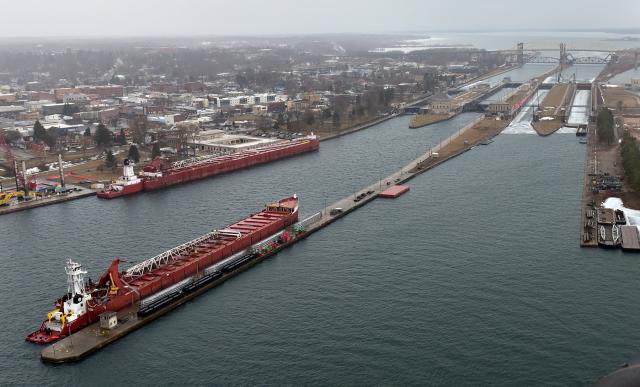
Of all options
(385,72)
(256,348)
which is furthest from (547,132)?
(385,72)

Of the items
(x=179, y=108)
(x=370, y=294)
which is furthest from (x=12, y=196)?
(x=179, y=108)

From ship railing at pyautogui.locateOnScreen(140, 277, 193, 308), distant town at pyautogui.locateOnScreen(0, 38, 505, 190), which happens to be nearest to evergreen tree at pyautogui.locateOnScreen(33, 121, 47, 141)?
distant town at pyautogui.locateOnScreen(0, 38, 505, 190)

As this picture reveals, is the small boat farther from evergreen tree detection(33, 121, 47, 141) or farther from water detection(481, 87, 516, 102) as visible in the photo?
water detection(481, 87, 516, 102)

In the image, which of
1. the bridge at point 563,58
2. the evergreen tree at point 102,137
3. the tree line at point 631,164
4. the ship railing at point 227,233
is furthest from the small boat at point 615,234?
the bridge at point 563,58

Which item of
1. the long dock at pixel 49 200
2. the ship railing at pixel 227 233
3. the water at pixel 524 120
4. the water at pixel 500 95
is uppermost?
the water at pixel 500 95

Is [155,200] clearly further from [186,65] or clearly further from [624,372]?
[186,65]

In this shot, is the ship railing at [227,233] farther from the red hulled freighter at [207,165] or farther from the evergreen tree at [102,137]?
the evergreen tree at [102,137]
